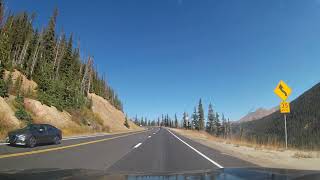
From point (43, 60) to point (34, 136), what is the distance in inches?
2260

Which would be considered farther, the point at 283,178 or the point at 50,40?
the point at 50,40

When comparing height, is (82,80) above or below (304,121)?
above

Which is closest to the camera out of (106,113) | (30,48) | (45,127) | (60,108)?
(45,127)

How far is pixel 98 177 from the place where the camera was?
7289 mm

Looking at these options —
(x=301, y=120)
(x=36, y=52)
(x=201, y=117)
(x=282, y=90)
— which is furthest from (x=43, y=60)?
(x=201, y=117)

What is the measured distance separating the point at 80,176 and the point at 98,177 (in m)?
0.42

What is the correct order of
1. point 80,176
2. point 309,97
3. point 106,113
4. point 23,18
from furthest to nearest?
1. point 106,113
2. point 23,18
3. point 309,97
4. point 80,176

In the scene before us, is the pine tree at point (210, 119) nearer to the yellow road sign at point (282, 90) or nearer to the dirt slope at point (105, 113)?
the dirt slope at point (105, 113)

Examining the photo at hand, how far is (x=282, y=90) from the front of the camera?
69.3 ft

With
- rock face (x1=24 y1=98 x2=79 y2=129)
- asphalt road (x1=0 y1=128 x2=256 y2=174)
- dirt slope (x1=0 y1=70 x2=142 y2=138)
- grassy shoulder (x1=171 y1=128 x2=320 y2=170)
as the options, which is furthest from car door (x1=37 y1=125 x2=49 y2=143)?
rock face (x1=24 y1=98 x2=79 y2=129)

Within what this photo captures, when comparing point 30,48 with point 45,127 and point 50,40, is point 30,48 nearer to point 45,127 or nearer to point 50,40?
point 50,40

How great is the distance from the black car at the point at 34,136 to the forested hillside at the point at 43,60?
2133cm

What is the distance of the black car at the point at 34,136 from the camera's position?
71.8 ft

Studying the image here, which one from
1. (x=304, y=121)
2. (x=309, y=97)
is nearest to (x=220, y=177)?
(x=304, y=121)
